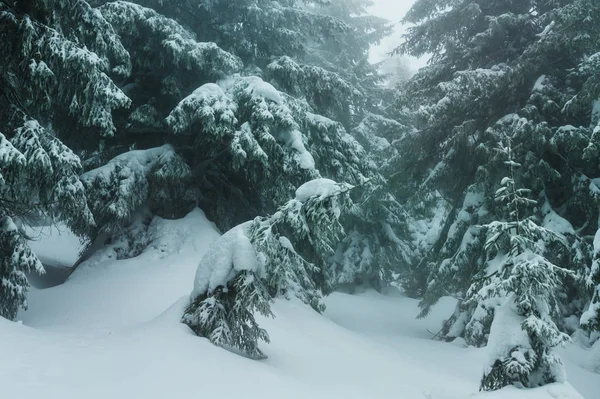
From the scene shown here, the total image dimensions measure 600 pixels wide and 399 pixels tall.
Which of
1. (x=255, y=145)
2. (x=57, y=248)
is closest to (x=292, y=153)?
(x=255, y=145)

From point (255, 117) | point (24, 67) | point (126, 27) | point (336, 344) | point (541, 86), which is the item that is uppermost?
point (541, 86)

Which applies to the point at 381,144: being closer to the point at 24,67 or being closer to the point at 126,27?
the point at 126,27

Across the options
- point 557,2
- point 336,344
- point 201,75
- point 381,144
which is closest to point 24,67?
point 201,75

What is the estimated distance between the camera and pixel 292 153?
353 inches

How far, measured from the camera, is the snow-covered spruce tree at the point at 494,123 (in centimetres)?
898

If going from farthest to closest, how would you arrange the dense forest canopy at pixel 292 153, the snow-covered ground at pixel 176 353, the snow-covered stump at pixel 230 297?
the dense forest canopy at pixel 292 153 < the snow-covered stump at pixel 230 297 < the snow-covered ground at pixel 176 353

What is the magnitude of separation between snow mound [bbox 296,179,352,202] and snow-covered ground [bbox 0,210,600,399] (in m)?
1.86

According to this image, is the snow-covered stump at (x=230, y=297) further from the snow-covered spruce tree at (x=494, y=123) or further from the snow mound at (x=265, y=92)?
the snow-covered spruce tree at (x=494, y=123)

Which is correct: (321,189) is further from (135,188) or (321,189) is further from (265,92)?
(135,188)

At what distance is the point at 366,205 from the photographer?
13.9m

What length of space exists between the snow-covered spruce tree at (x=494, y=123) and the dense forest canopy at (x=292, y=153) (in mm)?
45

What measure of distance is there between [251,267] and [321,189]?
122 centimetres

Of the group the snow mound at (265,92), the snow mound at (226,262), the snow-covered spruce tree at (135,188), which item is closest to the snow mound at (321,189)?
the snow mound at (226,262)

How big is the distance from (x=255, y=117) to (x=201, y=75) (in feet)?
8.97
